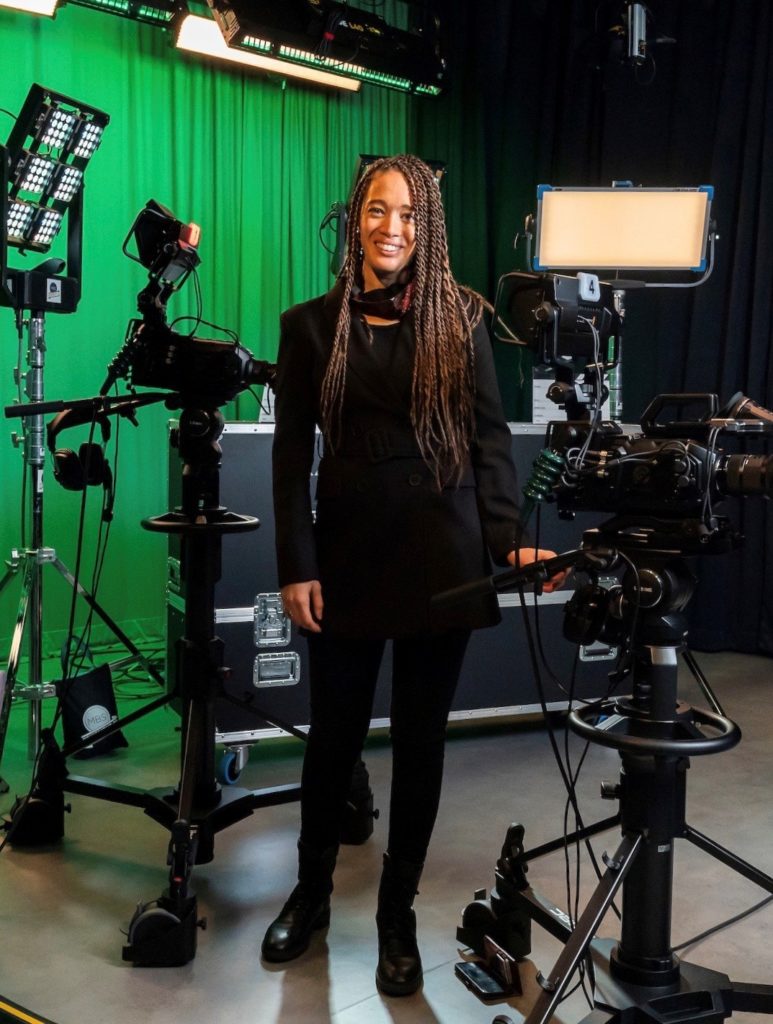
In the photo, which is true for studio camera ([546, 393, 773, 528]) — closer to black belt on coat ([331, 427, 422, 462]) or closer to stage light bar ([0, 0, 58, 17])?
black belt on coat ([331, 427, 422, 462])

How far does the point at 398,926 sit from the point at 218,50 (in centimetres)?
374

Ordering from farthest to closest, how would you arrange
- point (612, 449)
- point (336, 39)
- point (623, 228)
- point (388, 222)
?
point (336, 39) → point (623, 228) → point (388, 222) → point (612, 449)

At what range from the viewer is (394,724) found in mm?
1858

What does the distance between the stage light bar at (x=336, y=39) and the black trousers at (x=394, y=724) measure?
2.83 meters

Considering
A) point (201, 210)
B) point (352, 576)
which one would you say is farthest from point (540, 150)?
point (352, 576)

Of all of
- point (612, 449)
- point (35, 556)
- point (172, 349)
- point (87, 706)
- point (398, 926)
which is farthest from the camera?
point (87, 706)

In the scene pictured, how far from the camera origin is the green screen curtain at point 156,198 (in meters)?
4.15

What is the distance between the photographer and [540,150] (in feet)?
16.7

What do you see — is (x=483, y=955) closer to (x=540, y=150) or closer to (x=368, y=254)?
(x=368, y=254)

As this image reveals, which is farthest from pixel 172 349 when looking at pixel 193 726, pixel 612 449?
pixel 612 449

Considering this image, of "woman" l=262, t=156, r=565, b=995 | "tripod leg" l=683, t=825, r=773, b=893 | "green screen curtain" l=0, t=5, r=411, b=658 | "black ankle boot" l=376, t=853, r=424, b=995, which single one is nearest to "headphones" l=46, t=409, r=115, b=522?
"woman" l=262, t=156, r=565, b=995

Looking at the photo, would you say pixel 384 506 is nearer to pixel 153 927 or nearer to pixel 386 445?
pixel 386 445

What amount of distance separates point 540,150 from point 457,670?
384cm

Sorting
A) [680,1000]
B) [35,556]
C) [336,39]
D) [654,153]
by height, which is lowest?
[680,1000]
